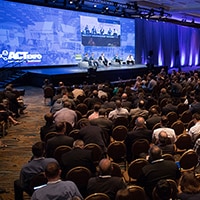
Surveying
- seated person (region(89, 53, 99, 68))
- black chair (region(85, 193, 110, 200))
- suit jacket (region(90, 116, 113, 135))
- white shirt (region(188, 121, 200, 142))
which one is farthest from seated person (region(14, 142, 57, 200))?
seated person (region(89, 53, 99, 68))

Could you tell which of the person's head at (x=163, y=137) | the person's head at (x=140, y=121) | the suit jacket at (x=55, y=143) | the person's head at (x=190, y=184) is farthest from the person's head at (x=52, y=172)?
the person's head at (x=140, y=121)

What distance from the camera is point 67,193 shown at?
137 inches

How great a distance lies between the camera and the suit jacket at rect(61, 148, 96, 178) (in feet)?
15.4

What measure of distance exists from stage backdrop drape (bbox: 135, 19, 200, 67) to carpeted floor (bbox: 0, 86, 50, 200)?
16.3 meters

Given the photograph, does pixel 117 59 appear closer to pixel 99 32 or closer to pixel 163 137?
pixel 99 32

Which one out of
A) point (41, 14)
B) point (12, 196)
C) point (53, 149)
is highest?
point (41, 14)

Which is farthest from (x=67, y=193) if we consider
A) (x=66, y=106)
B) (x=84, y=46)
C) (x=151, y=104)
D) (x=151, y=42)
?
(x=151, y=42)

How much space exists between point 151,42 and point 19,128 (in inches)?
839

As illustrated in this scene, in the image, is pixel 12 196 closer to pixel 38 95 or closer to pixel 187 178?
pixel 187 178

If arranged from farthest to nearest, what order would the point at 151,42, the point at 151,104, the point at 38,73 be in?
the point at 151,42 < the point at 38,73 < the point at 151,104

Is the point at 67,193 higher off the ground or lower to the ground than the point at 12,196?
higher

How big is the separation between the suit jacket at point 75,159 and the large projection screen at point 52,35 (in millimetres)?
13018

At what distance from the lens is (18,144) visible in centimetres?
775

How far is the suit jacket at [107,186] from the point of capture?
12.2 ft
